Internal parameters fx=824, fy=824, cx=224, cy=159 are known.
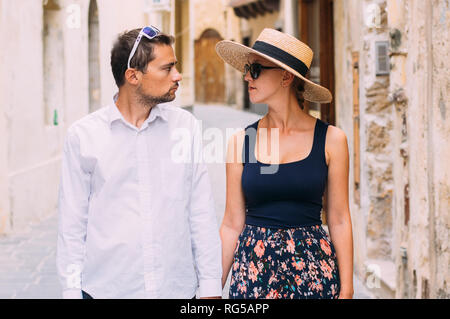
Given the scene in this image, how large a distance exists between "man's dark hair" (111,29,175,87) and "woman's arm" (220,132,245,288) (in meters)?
0.46

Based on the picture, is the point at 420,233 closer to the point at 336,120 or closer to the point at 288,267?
the point at 288,267

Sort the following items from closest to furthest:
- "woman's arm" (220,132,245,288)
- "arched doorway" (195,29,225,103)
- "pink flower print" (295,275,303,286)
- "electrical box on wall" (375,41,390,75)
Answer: "pink flower print" (295,275,303,286)
"woman's arm" (220,132,245,288)
"electrical box on wall" (375,41,390,75)
"arched doorway" (195,29,225,103)

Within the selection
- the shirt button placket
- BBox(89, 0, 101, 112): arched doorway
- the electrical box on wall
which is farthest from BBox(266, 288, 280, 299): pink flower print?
BBox(89, 0, 101, 112): arched doorway

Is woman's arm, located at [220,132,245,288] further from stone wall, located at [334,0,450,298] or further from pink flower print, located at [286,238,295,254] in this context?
stone wall, located at [334,0,450,298]

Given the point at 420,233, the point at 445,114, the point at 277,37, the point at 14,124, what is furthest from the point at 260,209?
the point at 14,124

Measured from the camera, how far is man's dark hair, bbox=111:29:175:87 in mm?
2506

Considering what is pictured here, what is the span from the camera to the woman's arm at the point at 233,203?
2805 mm

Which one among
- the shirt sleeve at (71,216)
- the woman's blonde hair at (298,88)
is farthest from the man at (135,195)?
the woman's blonde hair at (298,88)

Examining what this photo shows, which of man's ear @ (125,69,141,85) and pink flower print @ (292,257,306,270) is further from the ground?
man's ear @ (125,69,141,85)

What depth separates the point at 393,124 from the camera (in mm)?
5996

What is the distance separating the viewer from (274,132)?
9.30 ft

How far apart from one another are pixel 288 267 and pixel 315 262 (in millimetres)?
91

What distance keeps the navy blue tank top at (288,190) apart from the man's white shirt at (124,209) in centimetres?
28

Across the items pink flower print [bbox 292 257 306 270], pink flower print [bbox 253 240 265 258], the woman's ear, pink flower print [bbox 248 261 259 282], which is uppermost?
the woman's ear
